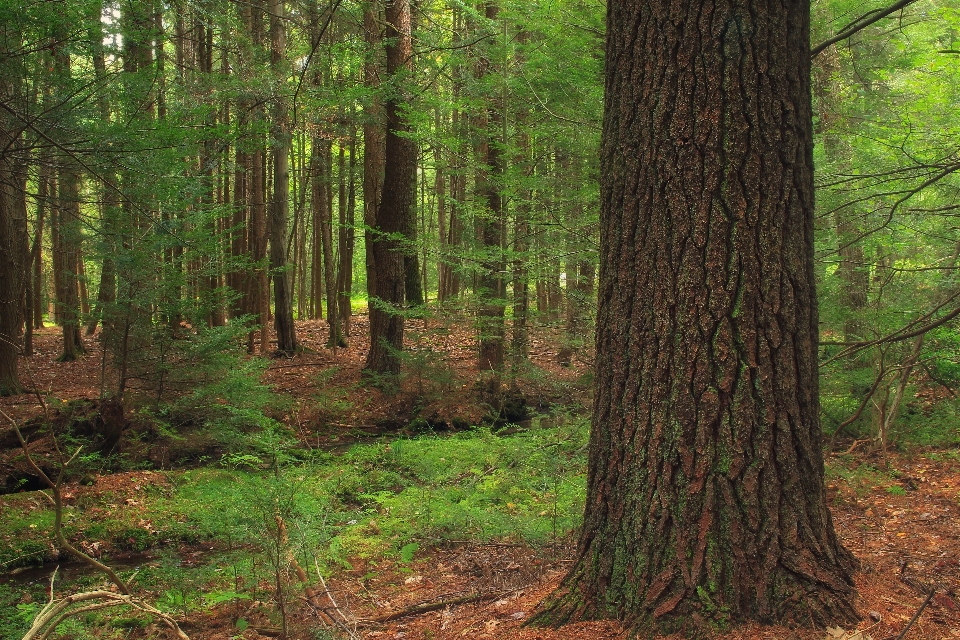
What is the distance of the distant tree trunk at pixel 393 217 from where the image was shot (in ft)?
40.7

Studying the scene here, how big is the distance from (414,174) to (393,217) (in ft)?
3.92

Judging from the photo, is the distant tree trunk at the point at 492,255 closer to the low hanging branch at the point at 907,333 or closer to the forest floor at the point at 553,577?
the forest floor at the point at 553,577

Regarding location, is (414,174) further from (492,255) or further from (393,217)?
(492,255)

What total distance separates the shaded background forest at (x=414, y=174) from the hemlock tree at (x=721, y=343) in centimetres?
105

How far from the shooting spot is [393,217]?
12703mm

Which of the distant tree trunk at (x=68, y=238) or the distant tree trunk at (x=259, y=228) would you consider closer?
the distant tree trunk at (x=68, y=238)

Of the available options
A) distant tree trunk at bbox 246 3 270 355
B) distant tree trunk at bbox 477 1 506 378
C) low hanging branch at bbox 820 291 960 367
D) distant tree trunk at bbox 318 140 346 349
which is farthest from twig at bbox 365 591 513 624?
distant tree trunk at bbox 318 140 346 349

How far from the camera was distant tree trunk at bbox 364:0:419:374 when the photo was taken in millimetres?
12406

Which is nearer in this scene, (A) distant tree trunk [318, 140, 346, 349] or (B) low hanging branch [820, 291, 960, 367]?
(B) low hanging branch [820, 291, 960, 367]

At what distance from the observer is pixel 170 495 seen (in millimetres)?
7438

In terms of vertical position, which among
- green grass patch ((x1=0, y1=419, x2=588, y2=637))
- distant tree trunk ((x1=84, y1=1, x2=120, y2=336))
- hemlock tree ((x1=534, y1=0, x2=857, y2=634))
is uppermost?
distant tree trunk ((x1=84, y1=1, x2=120, y2=336))

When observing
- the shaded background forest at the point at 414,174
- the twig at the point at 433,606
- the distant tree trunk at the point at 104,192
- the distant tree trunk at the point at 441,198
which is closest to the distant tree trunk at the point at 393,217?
the shaded background forest at the point at 414,174

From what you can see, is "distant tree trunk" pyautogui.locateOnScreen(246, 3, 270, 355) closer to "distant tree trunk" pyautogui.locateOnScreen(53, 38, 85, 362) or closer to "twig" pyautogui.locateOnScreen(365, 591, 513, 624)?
"distant tree trunk" pyautogui.locateOnScreen(53, 38, 85, 362)

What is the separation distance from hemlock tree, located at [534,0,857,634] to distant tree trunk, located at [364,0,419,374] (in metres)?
9.79
